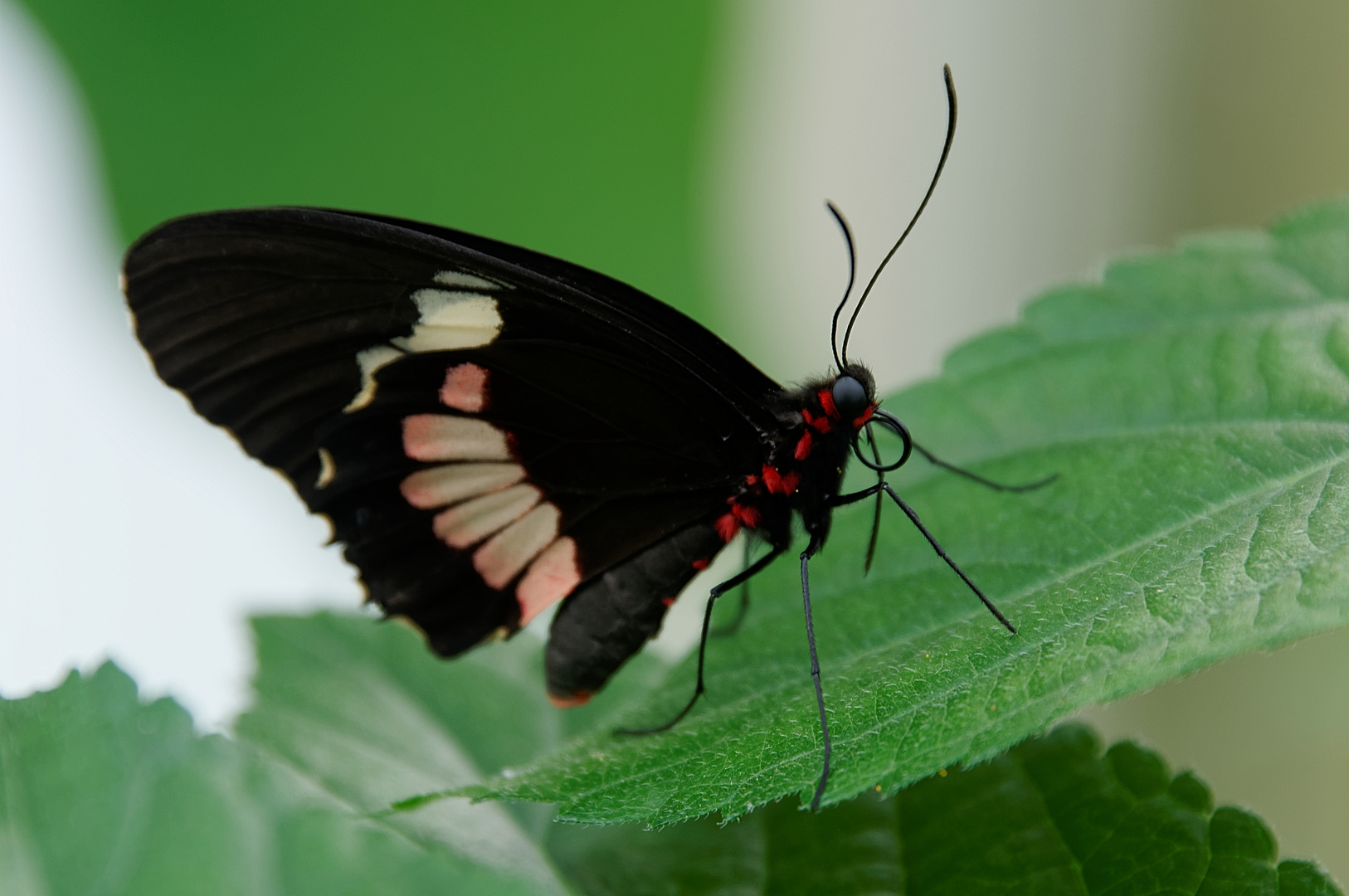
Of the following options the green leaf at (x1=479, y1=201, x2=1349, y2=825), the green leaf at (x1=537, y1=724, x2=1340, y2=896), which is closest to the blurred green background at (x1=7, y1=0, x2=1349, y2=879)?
the green leaf at (x1=479, y1=201, x2=1349, y2=825)

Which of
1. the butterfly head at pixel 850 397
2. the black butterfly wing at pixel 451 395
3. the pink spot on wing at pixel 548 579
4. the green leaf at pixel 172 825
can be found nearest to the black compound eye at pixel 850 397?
the butterfly head at pixel 850 397

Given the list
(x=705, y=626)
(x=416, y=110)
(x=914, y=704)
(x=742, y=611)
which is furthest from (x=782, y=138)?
(x=914, y=704)

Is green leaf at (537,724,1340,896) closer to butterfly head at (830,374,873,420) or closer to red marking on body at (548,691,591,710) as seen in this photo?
red marking on body at (548,691,591,710)

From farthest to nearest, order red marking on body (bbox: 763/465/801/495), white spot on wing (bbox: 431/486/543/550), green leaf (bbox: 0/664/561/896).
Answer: white spot on wing (bbox: 431/486/543/550), red marking on body (bbox: 763/465/801/495), green leaf (bbox: 0/664/561/896)

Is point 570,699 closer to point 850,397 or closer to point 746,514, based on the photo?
point 746,514

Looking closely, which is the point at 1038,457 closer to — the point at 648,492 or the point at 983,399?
the point at 983,399

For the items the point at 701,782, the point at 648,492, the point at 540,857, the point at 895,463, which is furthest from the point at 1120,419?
the point at 540,857
